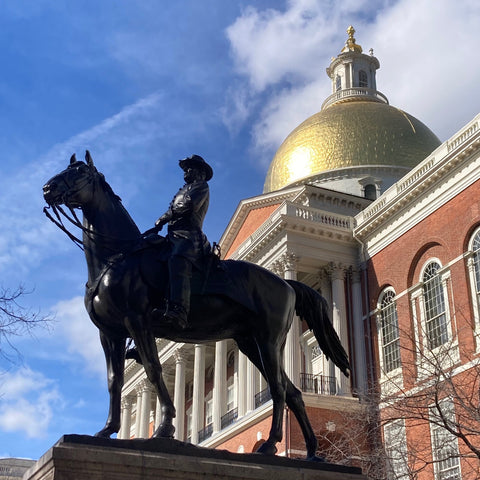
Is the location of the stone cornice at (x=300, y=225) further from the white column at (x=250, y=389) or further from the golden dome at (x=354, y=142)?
the golden dome at (x=354, y=142)

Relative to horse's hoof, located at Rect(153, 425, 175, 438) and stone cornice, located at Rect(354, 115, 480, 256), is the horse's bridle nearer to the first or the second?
horse's hoof, located at Rect(153, 425, 175, 438)

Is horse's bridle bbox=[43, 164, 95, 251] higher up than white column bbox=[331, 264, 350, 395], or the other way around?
white column bbox=[331, 264, 350, 395]

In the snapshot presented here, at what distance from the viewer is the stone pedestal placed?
20.5ft

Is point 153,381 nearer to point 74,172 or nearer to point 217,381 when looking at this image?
point 74,172

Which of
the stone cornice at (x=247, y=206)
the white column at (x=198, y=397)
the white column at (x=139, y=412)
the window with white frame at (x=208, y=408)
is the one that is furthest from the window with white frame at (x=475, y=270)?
the white column at (x=139, y=412)

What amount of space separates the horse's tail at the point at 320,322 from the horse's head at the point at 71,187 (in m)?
2.48

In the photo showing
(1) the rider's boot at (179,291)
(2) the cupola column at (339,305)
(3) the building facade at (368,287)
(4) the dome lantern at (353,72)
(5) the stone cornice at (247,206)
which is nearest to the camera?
(1) the rider's boot at (179,291)

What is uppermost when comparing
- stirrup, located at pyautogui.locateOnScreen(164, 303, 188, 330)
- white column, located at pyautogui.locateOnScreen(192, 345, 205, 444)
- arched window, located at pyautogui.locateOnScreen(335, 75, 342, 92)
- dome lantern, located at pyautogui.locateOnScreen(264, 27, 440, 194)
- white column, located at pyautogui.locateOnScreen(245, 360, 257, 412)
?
arched window, located at pyautogui.locateOnScreen(335, 75, 342, 92)

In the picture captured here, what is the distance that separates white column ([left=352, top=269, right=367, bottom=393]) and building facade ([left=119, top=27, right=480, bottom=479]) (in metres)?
0.06

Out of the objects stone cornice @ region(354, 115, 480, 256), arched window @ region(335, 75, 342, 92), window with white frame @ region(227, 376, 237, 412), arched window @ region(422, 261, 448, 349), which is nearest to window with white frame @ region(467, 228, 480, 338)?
arched window @ region(422, 261, 448, 349)

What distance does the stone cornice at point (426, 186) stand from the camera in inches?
1251

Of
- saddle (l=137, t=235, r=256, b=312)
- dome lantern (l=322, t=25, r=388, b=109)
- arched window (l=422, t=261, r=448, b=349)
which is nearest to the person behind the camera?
saddle (l=137, t=235, r=256, b=312)

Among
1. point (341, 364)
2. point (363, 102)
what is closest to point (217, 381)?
point (363, 102)

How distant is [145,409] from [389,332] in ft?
79.2
